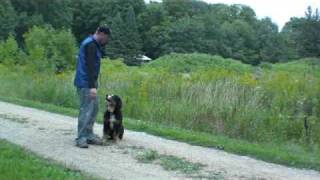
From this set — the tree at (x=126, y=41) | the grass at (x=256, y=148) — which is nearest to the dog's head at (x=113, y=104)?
the grass at (x=256, y=148)

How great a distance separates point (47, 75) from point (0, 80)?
4.62m

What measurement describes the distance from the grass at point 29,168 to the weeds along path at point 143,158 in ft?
1.15

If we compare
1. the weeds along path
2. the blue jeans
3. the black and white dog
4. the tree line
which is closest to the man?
the blue jeans

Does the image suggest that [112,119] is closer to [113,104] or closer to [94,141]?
[113,104]

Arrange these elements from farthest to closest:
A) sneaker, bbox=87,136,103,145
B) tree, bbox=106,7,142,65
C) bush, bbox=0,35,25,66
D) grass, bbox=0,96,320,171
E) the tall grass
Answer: tree, bbox=106,7,142,65, bush, bbox=0,35,25,66, the tall grass, sneaker, bbox=87,136,103,145, grass, bbox=0,96,320,171

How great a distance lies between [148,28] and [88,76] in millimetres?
106110

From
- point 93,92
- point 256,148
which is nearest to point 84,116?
point 93,92

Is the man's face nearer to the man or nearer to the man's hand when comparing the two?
the man

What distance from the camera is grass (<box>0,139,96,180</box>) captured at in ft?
28.5

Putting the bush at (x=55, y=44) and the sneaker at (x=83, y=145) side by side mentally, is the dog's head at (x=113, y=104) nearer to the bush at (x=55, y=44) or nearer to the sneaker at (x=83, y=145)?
the sneaker at (x=83, y=145)

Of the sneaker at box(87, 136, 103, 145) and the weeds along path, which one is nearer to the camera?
the weeds along path

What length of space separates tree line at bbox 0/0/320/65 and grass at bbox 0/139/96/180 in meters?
81.0

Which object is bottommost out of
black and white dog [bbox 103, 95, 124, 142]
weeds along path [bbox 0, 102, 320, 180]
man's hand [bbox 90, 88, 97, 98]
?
weeds along path [bbox 0, 102, 320, 180]

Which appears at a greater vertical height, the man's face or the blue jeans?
the man's face
